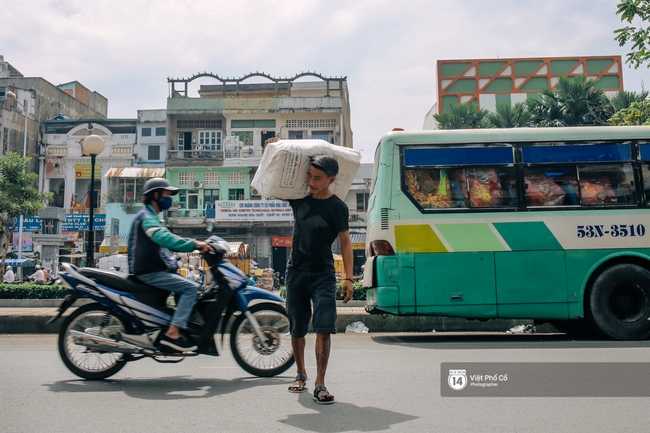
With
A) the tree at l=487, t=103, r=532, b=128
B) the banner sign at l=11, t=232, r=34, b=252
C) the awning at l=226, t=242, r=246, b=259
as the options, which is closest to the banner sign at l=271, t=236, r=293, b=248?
the awning at l=226, t=242, r=246, b=259

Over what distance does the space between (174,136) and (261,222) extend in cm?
914

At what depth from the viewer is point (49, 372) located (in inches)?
200

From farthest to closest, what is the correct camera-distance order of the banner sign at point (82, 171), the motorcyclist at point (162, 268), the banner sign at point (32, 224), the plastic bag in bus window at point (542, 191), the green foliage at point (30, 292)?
the banner sign at point (82, 171)
the banner sign at point (32, 224)
the green foliage at point (30, 292)
the plastic bag in bus window at point (542, 191)
the motorcyclist at point (162, 268)

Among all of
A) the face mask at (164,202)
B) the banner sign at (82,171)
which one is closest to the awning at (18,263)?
the banner sign at (82,171)

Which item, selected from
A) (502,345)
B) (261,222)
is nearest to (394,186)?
(502,345)

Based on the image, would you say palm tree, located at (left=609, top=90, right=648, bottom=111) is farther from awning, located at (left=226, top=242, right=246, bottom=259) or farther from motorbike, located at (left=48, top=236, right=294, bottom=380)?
motorbike, located at (left=48, top=236, right=294, bottom=380)

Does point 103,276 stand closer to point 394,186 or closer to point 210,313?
point 210,313

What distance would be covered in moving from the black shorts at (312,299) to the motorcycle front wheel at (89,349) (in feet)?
4.93

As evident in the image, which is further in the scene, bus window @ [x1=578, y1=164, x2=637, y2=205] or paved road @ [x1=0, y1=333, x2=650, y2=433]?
bus window @ [x1=578, y1=164, x2=637, y2=205]

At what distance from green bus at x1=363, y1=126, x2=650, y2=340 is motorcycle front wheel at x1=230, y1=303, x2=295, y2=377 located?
2.94m

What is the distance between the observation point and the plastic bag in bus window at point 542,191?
7871 millimetres

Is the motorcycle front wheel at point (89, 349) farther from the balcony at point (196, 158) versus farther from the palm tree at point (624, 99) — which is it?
the balcony at point (196, 158)

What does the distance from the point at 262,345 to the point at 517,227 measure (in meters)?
4.37

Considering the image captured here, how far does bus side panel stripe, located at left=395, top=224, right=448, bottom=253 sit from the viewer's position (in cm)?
777
